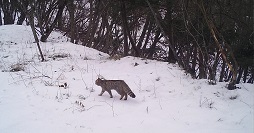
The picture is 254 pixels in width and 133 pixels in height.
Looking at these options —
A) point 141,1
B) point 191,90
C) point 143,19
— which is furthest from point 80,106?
point 143,19

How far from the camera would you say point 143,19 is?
583 inches

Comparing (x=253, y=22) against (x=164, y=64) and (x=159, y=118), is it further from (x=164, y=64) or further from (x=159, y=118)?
(x=159, y=118)

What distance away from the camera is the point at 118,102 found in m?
7.54

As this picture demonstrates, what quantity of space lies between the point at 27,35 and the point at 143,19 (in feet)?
24.4

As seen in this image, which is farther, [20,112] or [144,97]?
[144,97]

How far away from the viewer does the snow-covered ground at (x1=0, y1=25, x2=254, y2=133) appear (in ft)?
19.7

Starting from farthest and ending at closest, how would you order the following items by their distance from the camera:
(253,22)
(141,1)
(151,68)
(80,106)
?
(141,1)
(151,68)
(253,22)
(80,106)

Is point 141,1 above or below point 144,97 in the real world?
above

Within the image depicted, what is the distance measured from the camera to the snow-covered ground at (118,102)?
601cm

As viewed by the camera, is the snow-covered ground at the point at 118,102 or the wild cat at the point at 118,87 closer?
the snow-covered ground at the point at 118,102

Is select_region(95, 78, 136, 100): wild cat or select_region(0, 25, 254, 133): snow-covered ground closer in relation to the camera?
select_region(0, 25, 254, 133): snow-covered ground

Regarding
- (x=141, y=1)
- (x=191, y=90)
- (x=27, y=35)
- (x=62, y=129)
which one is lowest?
(x=62, y=129)

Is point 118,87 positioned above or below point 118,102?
above

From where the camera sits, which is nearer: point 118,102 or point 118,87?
point 118,102
